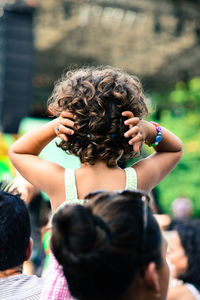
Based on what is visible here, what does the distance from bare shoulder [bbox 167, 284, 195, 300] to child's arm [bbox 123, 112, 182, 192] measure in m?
1.11

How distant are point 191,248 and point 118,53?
282 inches

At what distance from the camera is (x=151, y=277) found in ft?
3.81

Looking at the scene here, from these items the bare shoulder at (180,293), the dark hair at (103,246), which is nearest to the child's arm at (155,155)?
the dark hair at (103,246)

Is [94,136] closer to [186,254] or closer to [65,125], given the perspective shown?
[65,125]

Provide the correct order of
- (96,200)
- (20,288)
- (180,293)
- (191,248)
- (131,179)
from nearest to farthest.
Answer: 1. (96,200)
2. (131,179)
3. (20,288)
4. (180,293)
5. (191,248)

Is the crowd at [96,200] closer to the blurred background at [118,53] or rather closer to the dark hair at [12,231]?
the dark hair at [12,231]

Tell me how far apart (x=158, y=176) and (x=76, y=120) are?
1.50 feet

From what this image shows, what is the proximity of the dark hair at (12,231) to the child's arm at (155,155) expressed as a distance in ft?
1.96

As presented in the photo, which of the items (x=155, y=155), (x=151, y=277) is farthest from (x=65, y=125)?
(x=151, y=277)

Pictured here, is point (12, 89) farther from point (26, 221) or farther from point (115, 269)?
point (115, 269)

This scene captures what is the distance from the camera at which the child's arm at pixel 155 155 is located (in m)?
1.62

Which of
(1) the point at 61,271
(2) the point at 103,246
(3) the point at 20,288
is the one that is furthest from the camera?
(3) the point at 20,288

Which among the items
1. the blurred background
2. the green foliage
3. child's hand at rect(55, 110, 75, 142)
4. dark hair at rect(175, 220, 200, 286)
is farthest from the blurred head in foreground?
the green foliage

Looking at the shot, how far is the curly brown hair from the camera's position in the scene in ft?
5.41
